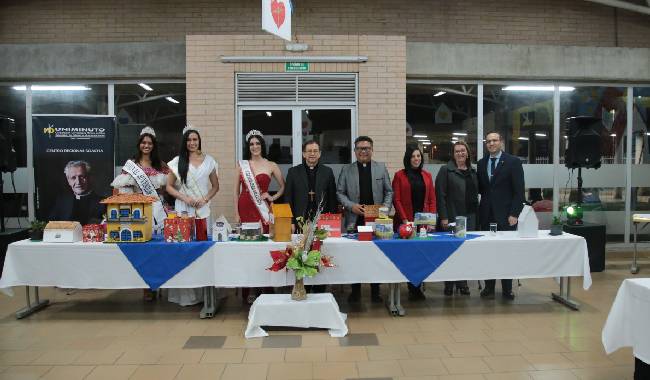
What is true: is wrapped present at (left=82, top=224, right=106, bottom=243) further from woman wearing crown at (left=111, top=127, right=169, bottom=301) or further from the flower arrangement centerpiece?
the flower arrangement centerpiece

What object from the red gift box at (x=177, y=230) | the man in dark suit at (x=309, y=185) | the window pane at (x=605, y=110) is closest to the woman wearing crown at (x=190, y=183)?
the red gift box at (x=177, y=230)

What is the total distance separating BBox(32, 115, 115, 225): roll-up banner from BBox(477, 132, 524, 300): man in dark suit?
4.26 metres

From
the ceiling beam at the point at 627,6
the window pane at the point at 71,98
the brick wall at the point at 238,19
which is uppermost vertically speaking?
the ceiling beam at the point at 627,6

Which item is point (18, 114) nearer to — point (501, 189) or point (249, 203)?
point (249, 203)

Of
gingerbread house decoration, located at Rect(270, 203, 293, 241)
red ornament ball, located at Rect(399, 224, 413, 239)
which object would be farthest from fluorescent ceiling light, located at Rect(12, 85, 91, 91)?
red ornament ball, located at Rect(399, 224, 413, 239)

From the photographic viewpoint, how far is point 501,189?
474 centimetres

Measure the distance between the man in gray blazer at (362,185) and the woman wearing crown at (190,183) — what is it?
1.32 metres

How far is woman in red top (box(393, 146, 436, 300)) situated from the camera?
4.70 m

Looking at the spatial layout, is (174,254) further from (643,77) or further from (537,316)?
(643,77)

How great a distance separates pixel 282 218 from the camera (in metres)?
4.05

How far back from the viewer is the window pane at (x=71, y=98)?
674cm

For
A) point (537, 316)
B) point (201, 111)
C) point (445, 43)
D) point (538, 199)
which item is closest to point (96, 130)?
point (201, 111)

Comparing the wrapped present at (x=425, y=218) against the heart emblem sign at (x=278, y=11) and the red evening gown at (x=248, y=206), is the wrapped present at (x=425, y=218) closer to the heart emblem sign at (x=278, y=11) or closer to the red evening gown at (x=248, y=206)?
the red evening gown at (x=248, y=206)

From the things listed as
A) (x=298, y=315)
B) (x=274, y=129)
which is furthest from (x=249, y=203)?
(x=274, y=129)
